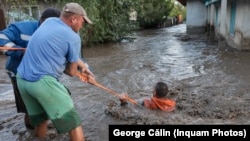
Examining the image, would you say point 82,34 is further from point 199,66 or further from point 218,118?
point 218,118

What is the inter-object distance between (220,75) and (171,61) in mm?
2577

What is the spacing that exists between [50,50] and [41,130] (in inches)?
57.2

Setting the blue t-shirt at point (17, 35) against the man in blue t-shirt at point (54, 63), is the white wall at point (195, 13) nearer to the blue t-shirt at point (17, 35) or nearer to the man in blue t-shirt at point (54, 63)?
the blue t-shirt at point (17, 35)

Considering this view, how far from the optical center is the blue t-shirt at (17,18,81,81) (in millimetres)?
3152

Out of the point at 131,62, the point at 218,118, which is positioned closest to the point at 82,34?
the point at 131,62

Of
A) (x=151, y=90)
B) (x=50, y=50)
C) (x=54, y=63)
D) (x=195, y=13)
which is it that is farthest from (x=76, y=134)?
(x=195, y=13)

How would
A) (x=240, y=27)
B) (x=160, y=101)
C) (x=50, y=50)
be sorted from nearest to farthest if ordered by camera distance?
(x=50, y=50)
(x=160, y=101)
(x=240, y=27)

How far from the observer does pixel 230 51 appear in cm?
1178

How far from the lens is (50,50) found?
10.4 feet

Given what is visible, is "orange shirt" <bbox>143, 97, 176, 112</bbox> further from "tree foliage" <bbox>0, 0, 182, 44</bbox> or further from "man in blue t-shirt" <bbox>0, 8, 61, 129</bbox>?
"tree foliage" <bbox>0, 0, 182, 44</bbox>

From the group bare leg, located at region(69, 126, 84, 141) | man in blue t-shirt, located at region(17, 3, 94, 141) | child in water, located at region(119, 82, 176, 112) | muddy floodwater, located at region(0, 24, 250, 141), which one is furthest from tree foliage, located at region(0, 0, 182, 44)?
bare leg, located at region(69, 126, 84, 141)

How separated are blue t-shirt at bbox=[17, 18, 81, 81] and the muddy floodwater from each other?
1369 mm

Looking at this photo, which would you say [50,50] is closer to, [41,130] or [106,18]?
[41,130]

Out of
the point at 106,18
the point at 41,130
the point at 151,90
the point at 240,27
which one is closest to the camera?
the point at 41,130
